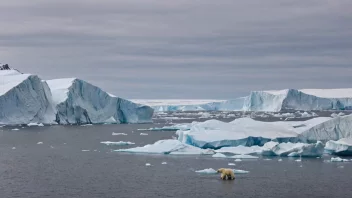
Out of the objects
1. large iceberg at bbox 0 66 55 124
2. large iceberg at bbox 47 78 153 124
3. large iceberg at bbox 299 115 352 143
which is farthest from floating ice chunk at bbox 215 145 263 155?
large iceberg at bbox 47 78 153 124

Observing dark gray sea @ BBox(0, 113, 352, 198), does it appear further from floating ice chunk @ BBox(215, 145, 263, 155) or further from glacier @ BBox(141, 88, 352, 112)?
glacier @ BBox(141, 88, 352, 112)

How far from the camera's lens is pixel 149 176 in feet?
60.7

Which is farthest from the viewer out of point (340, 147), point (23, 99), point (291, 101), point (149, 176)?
point (291, 101)

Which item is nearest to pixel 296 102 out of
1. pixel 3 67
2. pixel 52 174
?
pixel 3 67

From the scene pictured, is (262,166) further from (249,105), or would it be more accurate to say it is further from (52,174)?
(249,105)

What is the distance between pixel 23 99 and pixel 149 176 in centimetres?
2319

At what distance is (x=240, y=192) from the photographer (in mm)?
15781

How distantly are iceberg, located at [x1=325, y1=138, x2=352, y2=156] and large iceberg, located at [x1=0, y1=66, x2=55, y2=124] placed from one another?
22.8 m

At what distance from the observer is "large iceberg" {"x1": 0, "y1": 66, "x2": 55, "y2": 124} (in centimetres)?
3928

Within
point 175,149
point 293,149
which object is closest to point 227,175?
point 293,149

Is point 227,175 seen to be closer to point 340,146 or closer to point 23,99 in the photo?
point 340,146

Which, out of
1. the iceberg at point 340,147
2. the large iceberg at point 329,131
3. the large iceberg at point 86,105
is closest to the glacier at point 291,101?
the large iceberg at point 86,105

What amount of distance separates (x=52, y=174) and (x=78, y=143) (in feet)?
34.8

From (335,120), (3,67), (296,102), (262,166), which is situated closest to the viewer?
(262,166)
